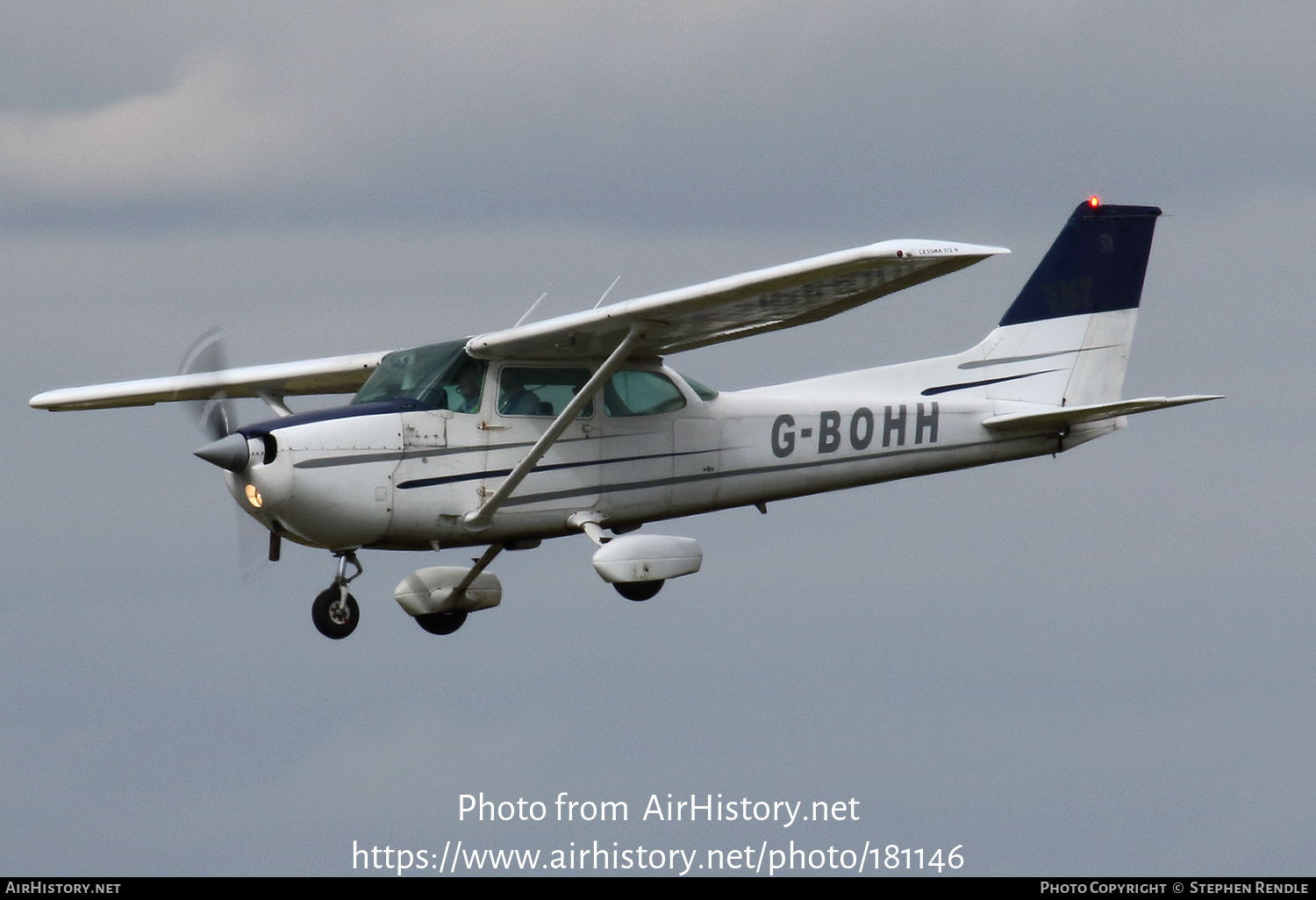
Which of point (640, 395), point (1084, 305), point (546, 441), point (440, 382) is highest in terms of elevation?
point (1084, 305)

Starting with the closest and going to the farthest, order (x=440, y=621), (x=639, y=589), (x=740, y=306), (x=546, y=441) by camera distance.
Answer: (x=740, y=306)
(x=546, y=441)
(x=639, y=589)
(x=440, y=621)

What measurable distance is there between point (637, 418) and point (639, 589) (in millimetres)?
1491

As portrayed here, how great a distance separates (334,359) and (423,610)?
104 inches

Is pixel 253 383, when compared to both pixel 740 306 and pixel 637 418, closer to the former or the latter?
pixel 637 418

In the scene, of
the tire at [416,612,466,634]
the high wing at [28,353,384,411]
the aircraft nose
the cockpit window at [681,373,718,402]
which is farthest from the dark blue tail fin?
the aircraft nose

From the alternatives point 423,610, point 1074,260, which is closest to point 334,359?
point 423,610

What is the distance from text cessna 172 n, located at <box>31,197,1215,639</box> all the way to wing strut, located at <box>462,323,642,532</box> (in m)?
0.02

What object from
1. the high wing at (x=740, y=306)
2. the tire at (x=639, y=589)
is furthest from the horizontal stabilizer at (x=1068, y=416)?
the tire at (x=639, y=589)

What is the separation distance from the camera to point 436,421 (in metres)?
17.3

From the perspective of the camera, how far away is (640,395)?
18.3 m

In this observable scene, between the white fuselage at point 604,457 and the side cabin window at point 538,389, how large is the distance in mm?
88

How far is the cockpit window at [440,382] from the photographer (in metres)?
17.5

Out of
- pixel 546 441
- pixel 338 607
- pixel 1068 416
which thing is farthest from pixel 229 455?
pixel 1068 416

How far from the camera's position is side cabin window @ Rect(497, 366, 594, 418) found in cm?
1769
